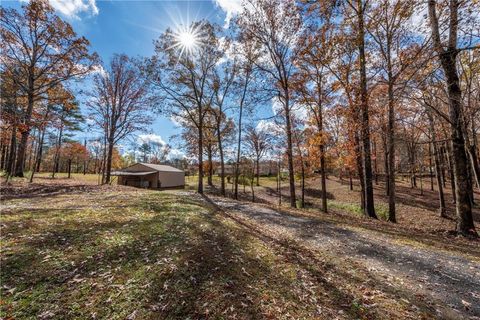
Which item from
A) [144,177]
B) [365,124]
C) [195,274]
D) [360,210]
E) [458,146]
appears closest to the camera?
[195,274]

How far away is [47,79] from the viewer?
547 inches

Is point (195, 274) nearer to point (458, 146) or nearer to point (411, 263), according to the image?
point (411, 263)

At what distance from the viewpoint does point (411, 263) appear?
5055 millimetres

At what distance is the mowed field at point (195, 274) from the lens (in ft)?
10.2

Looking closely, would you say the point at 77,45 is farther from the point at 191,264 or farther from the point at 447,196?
the point at 447,196

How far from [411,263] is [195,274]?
5026mm

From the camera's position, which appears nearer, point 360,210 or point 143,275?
point 143,275

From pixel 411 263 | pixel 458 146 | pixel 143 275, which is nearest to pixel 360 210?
pixel 458 146

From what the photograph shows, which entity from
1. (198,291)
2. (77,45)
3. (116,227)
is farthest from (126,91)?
(198,291)

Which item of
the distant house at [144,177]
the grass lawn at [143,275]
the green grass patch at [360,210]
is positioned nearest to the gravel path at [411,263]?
the grass lawn at [143,275]

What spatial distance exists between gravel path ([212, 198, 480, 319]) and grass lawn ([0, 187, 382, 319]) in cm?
151

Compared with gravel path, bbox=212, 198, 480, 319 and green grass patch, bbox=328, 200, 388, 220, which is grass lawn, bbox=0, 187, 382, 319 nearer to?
gravel path, bbox=212, 198, 480, 319

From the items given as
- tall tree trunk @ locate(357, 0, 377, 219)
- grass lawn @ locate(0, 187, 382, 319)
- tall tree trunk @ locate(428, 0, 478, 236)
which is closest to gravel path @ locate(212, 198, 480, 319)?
grass lawn @ locate(0, 187, 382, 319)

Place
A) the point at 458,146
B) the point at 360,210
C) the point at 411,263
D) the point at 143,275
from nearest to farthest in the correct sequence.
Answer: the point at 143,275 < the point at 411,263 < the point at 458,146 < the point at 360,210
